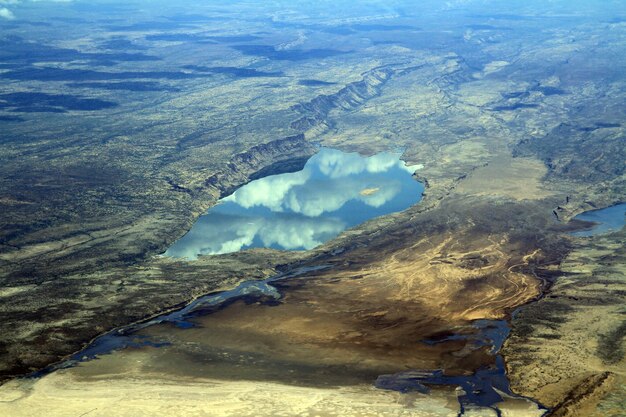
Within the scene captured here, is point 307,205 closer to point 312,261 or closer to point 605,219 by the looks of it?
point 312,261

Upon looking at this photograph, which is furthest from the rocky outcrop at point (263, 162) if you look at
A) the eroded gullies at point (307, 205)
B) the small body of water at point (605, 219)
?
the small body of water at point (605, 219)

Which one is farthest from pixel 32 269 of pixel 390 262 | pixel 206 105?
pixel 206 105

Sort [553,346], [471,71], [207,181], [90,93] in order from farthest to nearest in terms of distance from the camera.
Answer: [471,71] < [90,93] < [207,181] < [553,346]

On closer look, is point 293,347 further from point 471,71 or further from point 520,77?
point 471,71

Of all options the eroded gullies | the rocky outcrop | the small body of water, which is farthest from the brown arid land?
the eroded gullies

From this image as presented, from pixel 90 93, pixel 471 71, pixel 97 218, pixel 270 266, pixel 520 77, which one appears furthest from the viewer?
pixel 471 71

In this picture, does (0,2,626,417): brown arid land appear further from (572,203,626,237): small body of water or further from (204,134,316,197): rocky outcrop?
(572,203,626,237): small body of water

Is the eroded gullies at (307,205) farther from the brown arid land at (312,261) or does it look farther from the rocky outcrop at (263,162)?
the brown arid land at (312,261)
